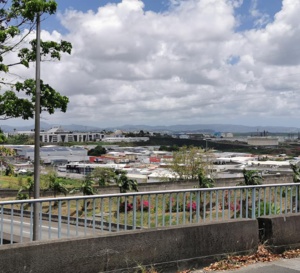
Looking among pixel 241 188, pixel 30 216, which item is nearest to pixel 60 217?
pixel 30 216

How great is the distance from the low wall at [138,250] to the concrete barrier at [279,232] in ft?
0.72

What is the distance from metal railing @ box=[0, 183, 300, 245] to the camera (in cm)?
567

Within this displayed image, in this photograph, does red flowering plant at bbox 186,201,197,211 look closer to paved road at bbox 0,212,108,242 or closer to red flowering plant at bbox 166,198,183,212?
red flowering plant at bbox 166,198,183,212

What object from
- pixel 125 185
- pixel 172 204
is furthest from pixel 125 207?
pixel 125 185

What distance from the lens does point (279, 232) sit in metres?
6.95

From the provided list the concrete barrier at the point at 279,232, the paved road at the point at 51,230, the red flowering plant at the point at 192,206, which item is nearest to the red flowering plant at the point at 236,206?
the concrete barrier at the point at 279,232

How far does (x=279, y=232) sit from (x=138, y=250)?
8.65 feet

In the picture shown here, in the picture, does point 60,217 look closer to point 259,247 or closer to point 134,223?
point 134,223

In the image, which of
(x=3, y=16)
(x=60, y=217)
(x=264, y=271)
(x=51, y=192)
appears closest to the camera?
(x=60, y=217)

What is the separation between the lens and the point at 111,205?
623 centimetres

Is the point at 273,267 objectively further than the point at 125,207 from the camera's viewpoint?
Yes

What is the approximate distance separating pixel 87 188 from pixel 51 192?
5.74 meters

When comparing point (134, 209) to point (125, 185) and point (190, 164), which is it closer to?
point (125, 185)

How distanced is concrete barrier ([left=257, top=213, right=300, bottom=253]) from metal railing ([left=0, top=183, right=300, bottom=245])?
0.35 m
